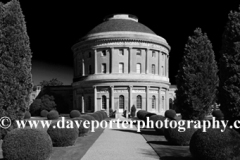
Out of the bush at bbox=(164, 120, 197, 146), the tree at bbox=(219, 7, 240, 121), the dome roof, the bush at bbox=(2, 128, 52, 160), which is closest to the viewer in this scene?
the bush at bbox=(2, 128, 52, 160)

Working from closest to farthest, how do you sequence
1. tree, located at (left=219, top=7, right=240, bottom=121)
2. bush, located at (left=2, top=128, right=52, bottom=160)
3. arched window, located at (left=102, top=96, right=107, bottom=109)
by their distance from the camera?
bush, located at (left=2, top=128, right=52, bottom=160), tree, located at (left=219, top=7, right=240, bottom=121), arched window, located at (left=102, top=96, right=107, bottom=109)

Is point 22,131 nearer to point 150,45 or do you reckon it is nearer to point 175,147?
point 175,147

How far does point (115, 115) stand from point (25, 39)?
26.9 meters

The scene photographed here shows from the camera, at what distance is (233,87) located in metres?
14.2

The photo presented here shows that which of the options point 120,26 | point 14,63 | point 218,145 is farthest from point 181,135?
point 120,26

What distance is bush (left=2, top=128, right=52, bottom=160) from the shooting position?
442 inches

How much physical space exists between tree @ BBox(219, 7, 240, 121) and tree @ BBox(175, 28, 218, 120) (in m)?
5.50

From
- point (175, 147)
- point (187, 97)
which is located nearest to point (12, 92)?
point (175, 147)

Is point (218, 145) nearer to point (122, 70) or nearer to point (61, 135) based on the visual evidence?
point (61, 135)

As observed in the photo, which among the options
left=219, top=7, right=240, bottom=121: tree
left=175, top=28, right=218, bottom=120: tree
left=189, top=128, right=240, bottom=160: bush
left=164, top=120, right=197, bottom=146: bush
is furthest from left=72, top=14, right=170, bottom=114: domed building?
left=189, top=128, right=240, bottom=160: bush

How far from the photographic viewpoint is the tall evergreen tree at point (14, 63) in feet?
54.4

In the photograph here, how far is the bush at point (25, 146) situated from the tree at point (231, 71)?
31.9 feet

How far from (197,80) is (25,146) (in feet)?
46.4

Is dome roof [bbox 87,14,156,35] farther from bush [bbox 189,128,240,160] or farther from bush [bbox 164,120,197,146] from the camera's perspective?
bush [bbox 189,128,240,160]
